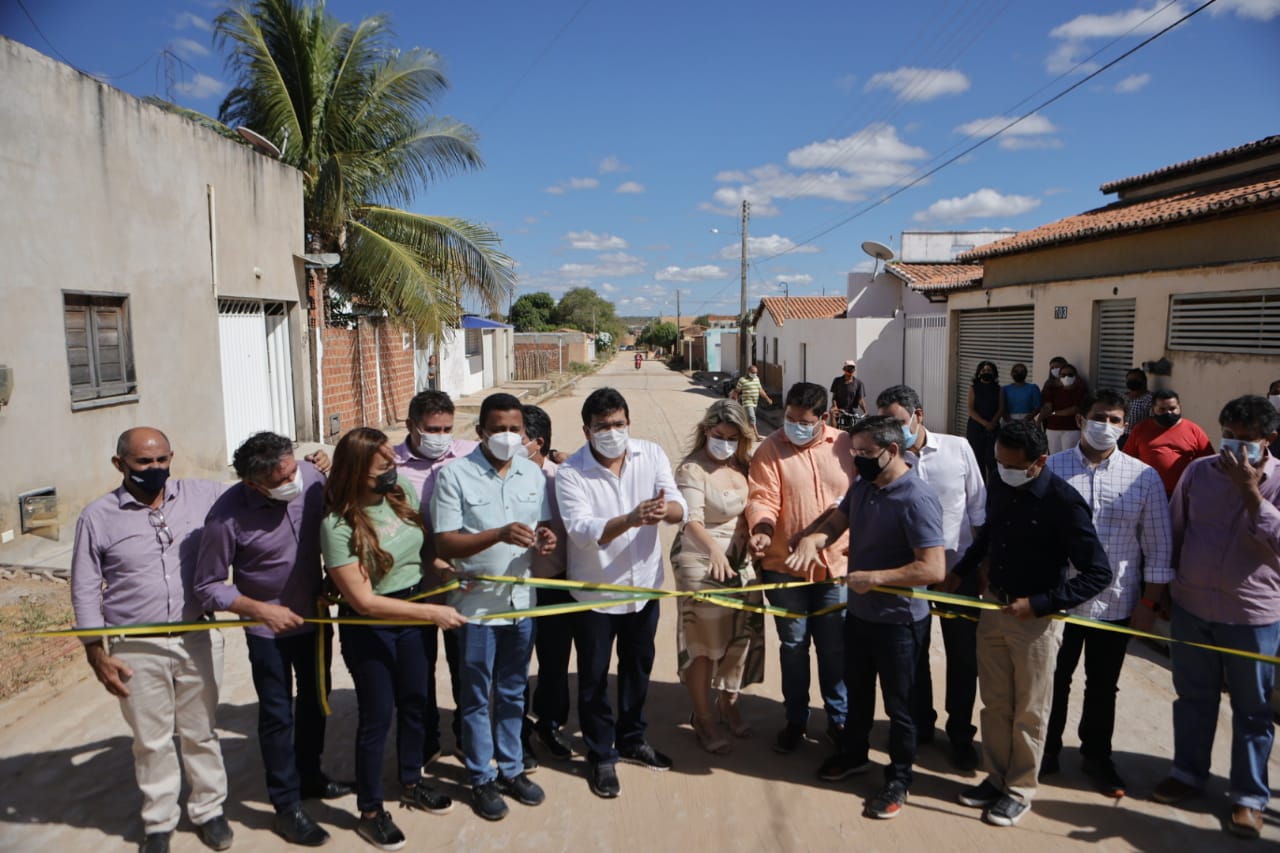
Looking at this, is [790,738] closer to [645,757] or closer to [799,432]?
[645,757]

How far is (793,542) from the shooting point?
14.0 ft

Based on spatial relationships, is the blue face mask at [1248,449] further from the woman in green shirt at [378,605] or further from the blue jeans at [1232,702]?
the woman in green shirt at [378,605]

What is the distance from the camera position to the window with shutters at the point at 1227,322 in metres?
8.60

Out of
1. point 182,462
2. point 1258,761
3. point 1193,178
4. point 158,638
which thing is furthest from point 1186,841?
point 1193,178

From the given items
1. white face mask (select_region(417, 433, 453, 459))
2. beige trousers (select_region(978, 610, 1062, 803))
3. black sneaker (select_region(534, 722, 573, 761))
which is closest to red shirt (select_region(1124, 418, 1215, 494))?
beige trousers (select_region(978, 610, 1062, 803))

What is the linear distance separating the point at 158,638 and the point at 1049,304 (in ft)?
41.5

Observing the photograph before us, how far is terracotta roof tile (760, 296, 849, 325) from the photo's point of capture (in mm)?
33344

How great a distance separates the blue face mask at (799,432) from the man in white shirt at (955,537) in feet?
1.40

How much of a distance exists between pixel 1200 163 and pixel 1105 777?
12480 millimetres

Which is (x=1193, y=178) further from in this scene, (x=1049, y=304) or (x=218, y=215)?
(x=218, y=215)

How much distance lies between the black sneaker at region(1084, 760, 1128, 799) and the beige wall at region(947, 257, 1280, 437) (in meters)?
6.25

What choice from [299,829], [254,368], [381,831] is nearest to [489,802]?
[381,831]

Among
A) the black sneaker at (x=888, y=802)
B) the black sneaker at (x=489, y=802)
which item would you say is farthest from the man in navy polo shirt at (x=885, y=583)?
the black sneaker at (x=489, y=802)

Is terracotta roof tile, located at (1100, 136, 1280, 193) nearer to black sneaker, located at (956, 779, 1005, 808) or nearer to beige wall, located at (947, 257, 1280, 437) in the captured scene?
beige wall, located at (947, 257, 1280, 437)
